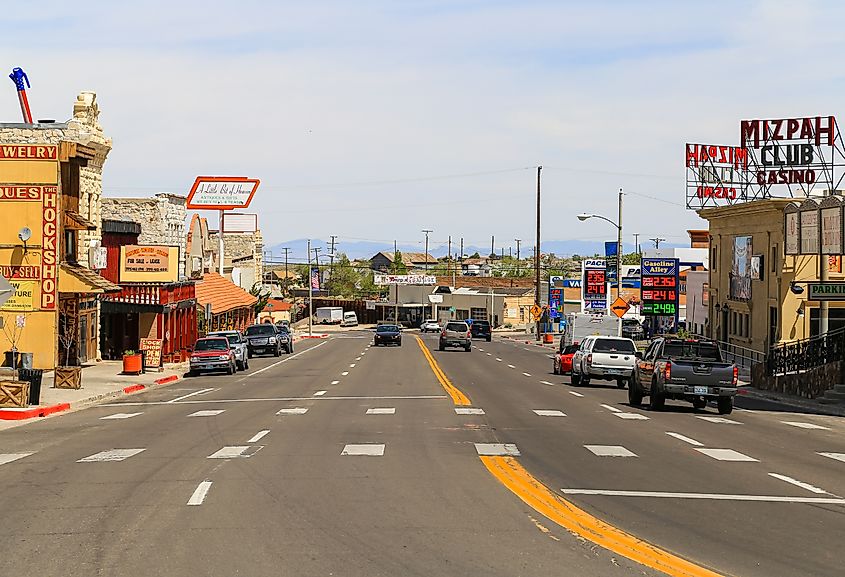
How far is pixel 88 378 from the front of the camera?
42.4 m

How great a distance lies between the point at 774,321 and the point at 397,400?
31.4 meters

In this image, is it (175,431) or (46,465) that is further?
(175,431)

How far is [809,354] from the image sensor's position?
39.2m

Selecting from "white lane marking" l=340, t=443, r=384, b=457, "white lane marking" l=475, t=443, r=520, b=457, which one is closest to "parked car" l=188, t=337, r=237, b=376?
"white lane marking" l=340, t=443, r=384, b=457

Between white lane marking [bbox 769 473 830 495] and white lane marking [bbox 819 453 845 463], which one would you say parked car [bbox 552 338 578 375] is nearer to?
white lane marking [bbox 819 453 845 463]

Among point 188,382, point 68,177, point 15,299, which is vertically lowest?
point 188,382

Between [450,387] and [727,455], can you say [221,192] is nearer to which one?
[450,387]

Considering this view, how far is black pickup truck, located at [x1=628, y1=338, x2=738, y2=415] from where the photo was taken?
27.4 meters

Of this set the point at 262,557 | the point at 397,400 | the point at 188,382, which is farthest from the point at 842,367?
the point at 262,557

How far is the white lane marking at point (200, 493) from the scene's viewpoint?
13.1 meters

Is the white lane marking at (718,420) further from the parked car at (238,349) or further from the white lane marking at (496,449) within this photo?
the parked car at (238,349)

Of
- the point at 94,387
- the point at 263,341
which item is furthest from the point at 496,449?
the point at 263,341

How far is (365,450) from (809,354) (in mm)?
25297

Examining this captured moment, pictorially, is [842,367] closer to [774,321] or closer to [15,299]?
[774,321]
